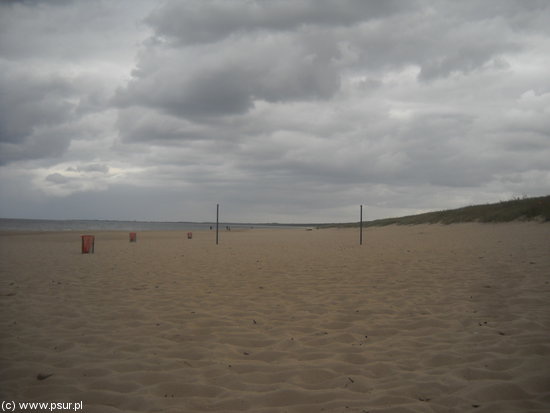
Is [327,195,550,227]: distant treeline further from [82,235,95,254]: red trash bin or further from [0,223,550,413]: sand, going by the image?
[82,235,95,254]: red trash bin

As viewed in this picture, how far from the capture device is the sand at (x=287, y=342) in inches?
134

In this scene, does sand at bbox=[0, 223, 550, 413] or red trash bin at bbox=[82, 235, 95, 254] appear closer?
sand at bbox=[0, 223, 550, 413]

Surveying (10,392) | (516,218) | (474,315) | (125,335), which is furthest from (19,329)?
(516,218)

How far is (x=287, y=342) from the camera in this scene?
15.7 feet

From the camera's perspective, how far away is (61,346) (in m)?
4.70

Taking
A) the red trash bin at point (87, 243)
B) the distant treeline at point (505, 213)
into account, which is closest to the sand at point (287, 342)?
the red trash bin at point (87, 243)

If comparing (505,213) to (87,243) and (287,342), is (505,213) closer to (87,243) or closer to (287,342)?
(287,342)

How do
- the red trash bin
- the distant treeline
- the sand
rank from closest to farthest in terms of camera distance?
the sand < the red trash bin < the distant treeline

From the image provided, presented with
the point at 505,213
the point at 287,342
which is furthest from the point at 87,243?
the point at 505,213

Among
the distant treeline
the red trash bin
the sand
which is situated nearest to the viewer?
the sand

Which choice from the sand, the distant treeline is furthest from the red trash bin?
the distant treeline

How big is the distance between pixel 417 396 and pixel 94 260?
13.0 meters

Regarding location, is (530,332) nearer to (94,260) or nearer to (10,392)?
(10,392)

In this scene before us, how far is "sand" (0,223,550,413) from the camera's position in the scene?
11.1ft
